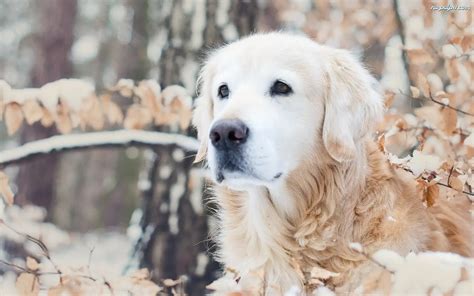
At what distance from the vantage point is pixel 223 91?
276cm

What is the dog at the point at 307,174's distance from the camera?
7.91ft

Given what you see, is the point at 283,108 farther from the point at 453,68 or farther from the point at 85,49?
the point at 85,49

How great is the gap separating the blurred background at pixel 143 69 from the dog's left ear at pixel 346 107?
0.44 m

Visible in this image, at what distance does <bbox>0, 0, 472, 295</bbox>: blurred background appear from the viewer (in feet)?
15.0

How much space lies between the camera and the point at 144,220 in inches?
186

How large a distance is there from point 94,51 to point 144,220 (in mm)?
6685

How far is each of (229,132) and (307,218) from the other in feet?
1.71

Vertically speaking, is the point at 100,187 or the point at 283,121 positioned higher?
the point at 283,121

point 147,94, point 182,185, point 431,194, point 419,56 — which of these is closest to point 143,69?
point 182,185

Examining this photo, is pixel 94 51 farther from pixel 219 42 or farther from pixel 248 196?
pixel 248 196

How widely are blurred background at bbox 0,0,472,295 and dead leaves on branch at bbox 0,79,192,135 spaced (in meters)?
0.44

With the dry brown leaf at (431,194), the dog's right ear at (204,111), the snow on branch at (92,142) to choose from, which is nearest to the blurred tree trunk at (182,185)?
the snow on branch at (92,142)

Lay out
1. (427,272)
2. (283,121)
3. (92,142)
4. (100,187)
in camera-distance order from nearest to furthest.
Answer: (427,272) < (283,121) < (92,142) < (100,187)

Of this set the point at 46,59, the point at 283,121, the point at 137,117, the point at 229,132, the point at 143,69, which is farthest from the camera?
the point at 143,69
